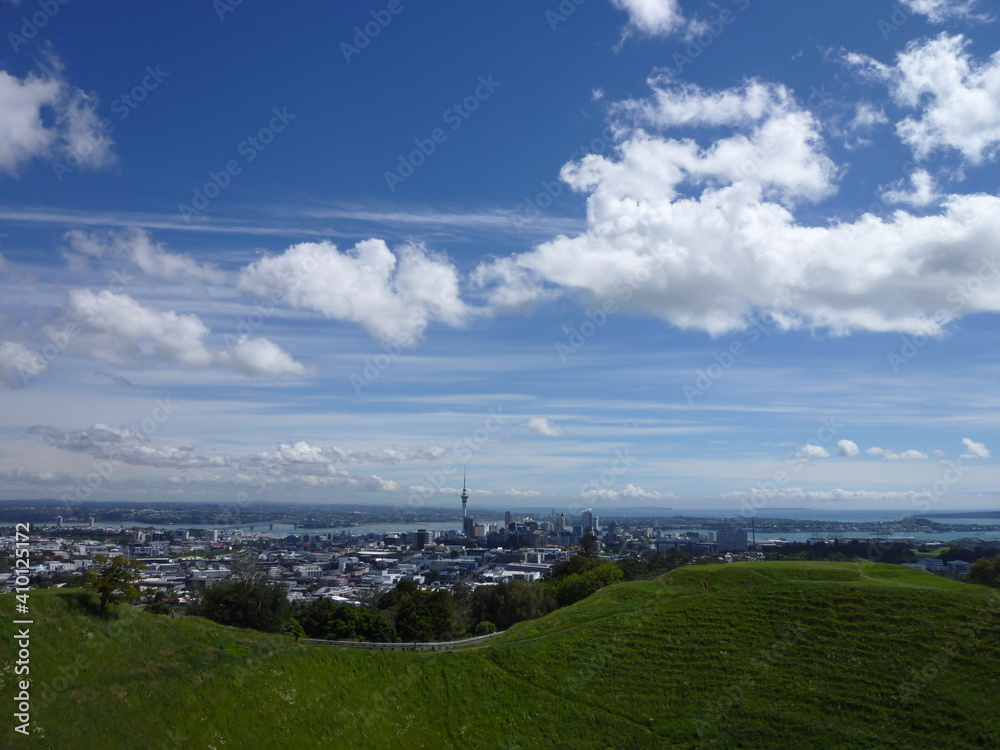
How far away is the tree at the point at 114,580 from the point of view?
26.2m

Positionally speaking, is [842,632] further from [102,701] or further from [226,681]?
[102,701]

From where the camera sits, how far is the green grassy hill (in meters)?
22.3

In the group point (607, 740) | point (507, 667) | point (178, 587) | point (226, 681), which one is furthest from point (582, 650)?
point (178, 587)

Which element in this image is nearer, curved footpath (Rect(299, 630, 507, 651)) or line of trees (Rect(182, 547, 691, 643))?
curved footpath (Rect(299, 630, 507, 651))

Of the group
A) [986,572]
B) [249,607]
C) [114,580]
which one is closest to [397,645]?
[249,607]

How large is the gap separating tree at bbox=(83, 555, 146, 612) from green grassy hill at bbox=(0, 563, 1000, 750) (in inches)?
33.8

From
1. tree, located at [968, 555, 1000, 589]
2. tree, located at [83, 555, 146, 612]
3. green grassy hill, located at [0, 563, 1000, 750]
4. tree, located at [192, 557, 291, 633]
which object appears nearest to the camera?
green grassy hill, located at [0, 563, 1000, 750]

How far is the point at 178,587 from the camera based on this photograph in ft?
269

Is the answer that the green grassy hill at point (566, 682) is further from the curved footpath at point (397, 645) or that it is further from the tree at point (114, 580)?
the curved footpath at point (397, 645)

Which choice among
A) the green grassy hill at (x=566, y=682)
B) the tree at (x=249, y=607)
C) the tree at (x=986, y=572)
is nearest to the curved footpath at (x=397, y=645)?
the green grassy hill at (x=566, y=682)

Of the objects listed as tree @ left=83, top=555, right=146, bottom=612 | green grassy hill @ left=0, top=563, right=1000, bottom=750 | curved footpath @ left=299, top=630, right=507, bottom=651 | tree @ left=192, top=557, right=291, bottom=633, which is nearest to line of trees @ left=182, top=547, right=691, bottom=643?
tree @ left=192, top=557, right=291, bottom=633

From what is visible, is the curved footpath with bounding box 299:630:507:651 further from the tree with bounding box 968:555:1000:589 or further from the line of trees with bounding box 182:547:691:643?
the tree with bounding box 968:555:1000:589

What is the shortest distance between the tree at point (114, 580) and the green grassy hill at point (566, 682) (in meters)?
0.86

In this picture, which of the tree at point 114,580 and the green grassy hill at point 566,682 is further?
the tree at point 114,580
